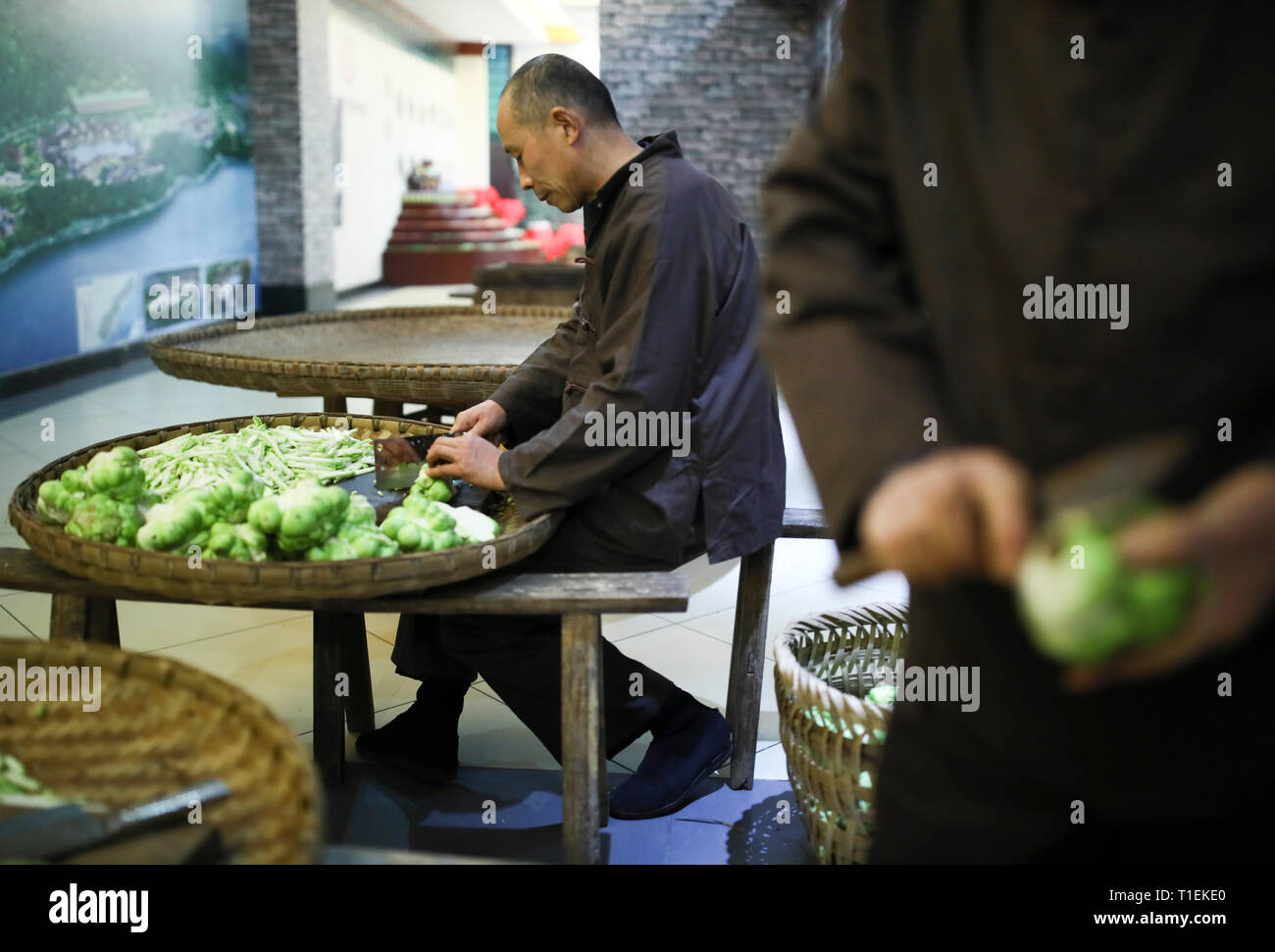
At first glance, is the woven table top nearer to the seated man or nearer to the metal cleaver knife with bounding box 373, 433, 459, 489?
the metal cleaver knife with bounding box 373, 433, 459, 489

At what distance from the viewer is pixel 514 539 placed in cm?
179

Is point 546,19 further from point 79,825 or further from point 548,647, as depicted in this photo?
point 79,825

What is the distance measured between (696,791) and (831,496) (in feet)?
6.16

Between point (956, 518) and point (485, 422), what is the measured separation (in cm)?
190

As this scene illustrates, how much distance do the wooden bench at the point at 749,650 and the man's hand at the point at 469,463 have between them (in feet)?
2.19

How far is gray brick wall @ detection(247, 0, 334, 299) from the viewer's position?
32.8 feet

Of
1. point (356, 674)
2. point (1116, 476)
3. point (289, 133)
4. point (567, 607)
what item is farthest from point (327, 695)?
point (289, 133)

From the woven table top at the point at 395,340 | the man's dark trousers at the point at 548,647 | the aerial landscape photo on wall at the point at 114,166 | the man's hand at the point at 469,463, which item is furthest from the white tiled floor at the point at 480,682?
the aerial landscape photo on wall at the point at 114,166

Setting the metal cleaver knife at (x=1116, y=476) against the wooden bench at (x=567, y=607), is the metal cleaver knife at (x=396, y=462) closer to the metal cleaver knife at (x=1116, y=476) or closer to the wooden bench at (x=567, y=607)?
the wooden bench at (x=567, y=607)

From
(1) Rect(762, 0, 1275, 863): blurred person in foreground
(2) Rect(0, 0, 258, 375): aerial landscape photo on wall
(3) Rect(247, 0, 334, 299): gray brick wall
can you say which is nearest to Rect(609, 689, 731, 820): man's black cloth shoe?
(1) Rect(762, 0, 1275, 863): blurred person in foreground

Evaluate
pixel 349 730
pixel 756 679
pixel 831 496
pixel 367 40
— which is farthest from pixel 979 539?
pixel 367 40

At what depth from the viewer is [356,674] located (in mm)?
2684

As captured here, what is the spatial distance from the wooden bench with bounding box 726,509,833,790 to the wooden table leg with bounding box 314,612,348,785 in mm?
895

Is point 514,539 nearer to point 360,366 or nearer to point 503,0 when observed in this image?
point 360,366
